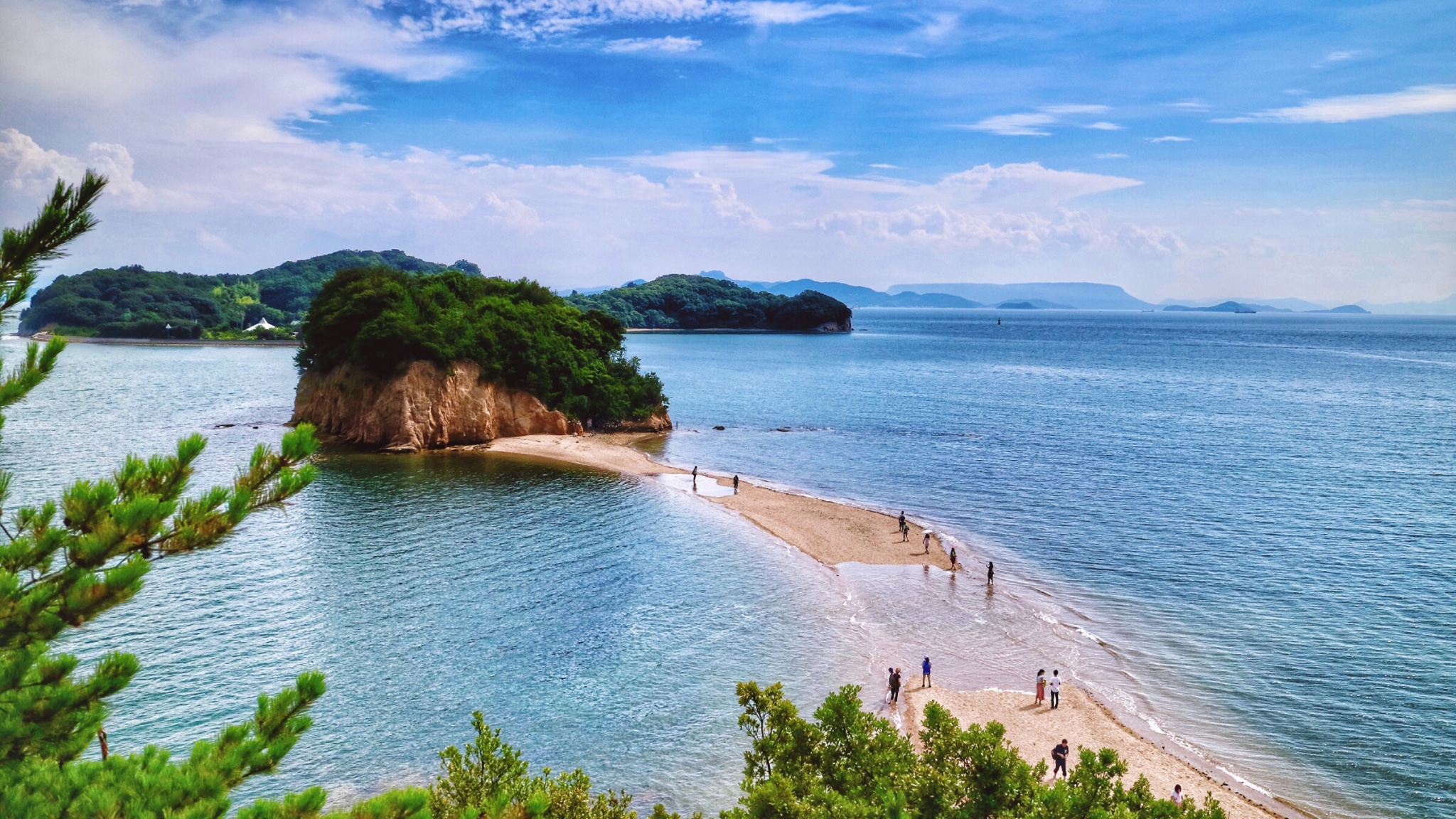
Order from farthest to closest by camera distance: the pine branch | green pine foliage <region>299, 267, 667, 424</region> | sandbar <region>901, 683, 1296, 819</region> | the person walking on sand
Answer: green pine foliage <region>299, 267, 667, 424</region> → the person walking on sand → sandbar <region>901, 683, 1296, 819</region> → the pine branch

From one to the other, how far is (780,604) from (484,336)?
131ft

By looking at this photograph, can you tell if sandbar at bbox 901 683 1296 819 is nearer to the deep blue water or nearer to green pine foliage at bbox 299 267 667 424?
the deep blue water

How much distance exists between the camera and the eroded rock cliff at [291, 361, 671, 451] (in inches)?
2328

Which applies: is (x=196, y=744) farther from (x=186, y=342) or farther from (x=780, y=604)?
(x=186, y=342)

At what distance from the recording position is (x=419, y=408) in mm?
59531

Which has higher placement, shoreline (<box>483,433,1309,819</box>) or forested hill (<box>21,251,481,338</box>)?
forested hill (<box>21,251,481,338</box>)

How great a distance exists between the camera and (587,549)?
39188 mm

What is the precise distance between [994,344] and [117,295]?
197199 millimetres

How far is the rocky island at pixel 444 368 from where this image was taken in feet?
195

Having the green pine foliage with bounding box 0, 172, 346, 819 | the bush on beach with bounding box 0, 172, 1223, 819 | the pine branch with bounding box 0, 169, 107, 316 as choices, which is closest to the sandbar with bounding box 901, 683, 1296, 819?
the bush on beach with bounding box 0, 172, 1223, 819

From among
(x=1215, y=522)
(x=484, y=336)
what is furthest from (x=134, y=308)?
Answer: (x=1215, y=522)

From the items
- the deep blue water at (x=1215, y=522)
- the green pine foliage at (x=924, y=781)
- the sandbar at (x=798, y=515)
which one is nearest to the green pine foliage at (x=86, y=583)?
the green pine foliage at (x=924, y=781)

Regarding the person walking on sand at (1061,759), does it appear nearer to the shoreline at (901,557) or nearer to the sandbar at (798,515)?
the shoreline at (901,557)

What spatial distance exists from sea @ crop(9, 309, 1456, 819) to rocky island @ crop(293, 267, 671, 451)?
4.55 meters
